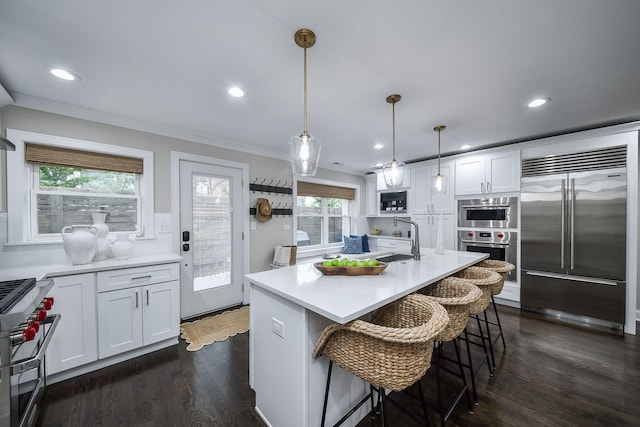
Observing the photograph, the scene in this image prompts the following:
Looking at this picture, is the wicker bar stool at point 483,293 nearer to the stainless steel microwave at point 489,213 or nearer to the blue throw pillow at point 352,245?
the stainless steel microwave at point 489,213

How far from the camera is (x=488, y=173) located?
3686 millimetres

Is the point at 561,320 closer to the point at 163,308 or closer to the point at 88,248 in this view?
the point at 163,308

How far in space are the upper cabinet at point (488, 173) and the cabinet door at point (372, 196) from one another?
177 centimetres

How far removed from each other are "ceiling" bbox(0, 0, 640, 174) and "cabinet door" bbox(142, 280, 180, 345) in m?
1.83

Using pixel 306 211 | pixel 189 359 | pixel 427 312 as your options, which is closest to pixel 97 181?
pixel 189 359

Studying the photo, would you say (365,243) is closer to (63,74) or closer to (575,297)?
(575,297)

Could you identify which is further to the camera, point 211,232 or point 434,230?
point 434,230

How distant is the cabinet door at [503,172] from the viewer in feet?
11.3

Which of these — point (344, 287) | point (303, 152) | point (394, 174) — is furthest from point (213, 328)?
point (394, 174)

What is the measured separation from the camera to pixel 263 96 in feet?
7.11

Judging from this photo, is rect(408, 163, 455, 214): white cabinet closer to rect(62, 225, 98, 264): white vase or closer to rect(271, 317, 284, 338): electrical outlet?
rect(271, 317, 284, 338): electrical outlet

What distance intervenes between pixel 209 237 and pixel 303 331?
2523mm

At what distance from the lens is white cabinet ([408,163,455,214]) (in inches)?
161

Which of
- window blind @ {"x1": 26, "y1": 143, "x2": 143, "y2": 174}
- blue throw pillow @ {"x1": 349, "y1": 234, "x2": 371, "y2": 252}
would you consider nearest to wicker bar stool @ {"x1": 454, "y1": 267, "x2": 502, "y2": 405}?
blue throw pillow @ {"x1": 349, "y1": 234, "x2": 371, "y2": 252}
